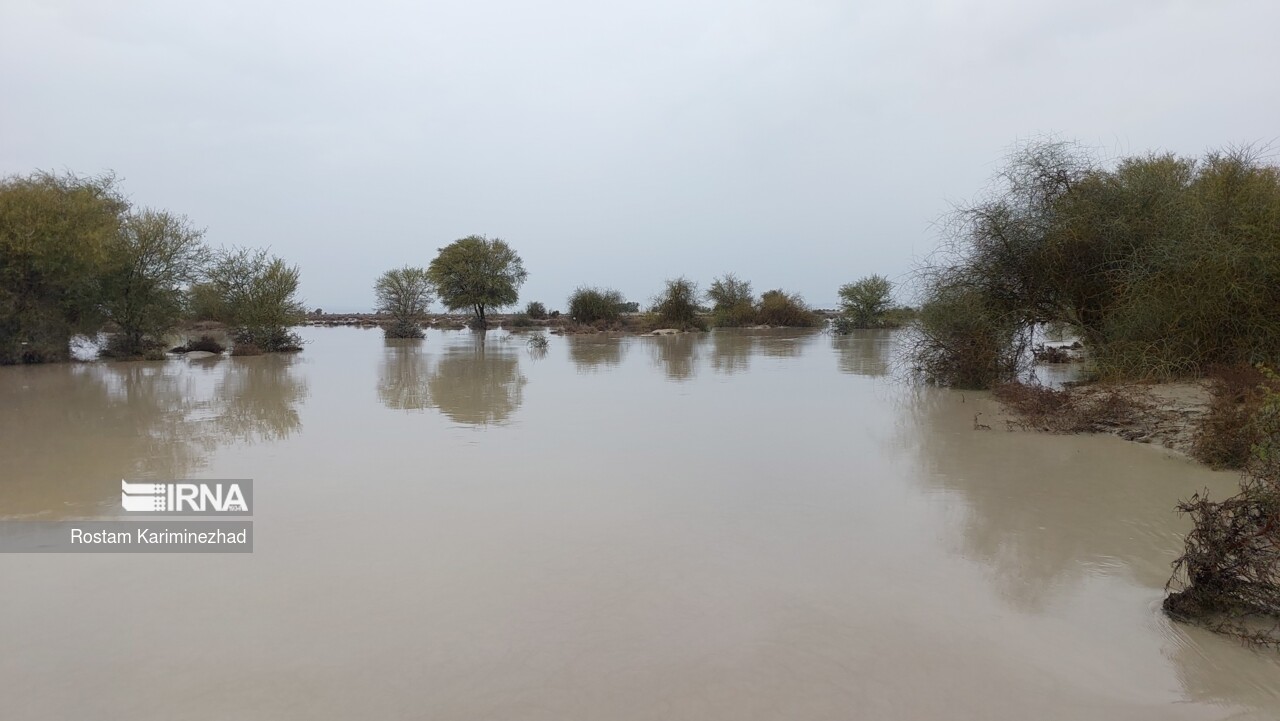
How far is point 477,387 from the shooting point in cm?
1582

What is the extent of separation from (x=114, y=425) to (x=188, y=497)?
5535 millimetres

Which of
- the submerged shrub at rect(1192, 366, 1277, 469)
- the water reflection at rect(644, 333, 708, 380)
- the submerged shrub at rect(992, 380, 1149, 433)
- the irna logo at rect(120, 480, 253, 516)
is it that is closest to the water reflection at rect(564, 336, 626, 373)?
the water reflection at rect(644, 333, 708, 380)

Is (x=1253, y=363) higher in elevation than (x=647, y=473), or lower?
higher

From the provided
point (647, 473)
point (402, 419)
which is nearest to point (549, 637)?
point (647, 473)

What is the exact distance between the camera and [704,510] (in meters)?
6.10

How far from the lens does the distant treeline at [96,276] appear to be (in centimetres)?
1981

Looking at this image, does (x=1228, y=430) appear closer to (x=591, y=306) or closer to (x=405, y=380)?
(x=405, y=380)

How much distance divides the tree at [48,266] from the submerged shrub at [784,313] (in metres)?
41.1

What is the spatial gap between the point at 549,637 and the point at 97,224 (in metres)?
24.9

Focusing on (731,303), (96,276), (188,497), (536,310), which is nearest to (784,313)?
(731,303)

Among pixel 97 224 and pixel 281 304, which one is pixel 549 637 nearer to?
pixel 97 224

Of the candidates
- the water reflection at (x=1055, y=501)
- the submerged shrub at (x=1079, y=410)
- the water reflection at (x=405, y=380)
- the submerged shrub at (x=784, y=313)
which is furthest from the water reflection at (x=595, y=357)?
the submerged shrub at (x=784, y=313)

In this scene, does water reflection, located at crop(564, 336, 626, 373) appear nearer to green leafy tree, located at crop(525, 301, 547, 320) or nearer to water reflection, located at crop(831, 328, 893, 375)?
water reflection, located at crop(831, 328, 893, 375)

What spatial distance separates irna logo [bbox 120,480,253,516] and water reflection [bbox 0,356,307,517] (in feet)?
0.62
